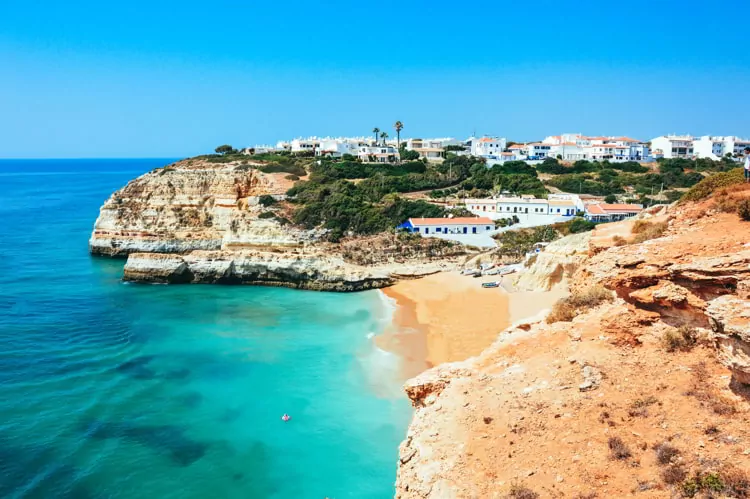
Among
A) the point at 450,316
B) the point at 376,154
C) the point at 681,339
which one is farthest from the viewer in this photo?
Result: the point at 376,154

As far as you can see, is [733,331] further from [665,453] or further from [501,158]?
[501,158]

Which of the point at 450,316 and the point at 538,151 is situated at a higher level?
the point at 538,151

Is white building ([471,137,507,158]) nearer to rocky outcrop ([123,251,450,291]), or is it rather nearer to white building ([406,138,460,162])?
white building ([406,138,460,162])

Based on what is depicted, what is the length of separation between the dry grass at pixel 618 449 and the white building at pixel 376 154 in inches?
3085

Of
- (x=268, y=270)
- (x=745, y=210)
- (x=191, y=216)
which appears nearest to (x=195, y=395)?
(x=268, y=270)

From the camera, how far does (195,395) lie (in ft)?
71.0

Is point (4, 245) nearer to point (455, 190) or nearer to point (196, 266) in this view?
point (196, 266)

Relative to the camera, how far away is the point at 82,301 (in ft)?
115

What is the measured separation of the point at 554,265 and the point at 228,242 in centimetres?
2956

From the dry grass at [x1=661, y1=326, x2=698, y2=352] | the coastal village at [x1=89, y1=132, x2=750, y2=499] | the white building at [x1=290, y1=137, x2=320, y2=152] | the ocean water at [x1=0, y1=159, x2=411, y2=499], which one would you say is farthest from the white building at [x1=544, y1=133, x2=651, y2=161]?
the dry grass at [x1=661, y1=326, x2=698, y2=352]

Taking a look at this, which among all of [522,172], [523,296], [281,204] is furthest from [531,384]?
[522,172]

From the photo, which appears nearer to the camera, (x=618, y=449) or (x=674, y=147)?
(x=618, y=449)

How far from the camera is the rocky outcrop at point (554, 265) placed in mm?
28938

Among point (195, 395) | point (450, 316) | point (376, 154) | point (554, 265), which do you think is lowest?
point (195, 395)
